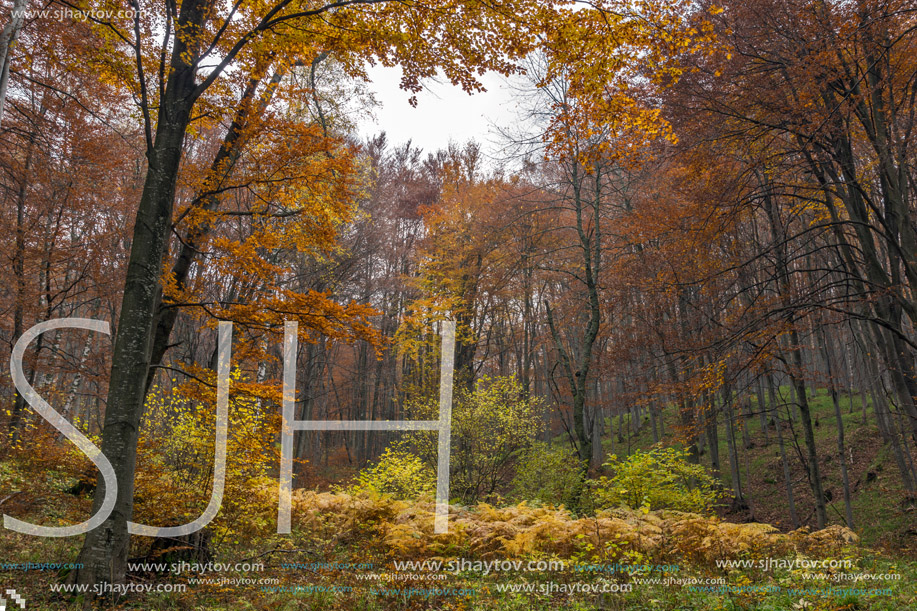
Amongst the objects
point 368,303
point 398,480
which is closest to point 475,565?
point 368,303

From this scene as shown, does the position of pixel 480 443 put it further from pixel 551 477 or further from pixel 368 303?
pixel 368 303

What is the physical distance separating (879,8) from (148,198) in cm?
780

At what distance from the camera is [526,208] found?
40.7 ft

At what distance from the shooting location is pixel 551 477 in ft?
34.2

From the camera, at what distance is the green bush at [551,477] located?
32.8ft

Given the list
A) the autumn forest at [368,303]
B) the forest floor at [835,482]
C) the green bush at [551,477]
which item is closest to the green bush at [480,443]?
the green bush at [551,477]

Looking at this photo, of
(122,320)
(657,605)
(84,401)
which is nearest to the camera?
(657,605)

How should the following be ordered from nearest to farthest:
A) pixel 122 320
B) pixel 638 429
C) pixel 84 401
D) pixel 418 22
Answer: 1. pixel 122 320
2. pixel 418 22
3. pixel 84 401
4. pixel 638 429

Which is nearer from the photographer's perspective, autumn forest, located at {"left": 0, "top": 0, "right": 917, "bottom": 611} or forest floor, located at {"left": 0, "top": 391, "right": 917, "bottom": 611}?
forest floor, located at {"left": 0, "top": 391, "right": 917, "bottom": 611}

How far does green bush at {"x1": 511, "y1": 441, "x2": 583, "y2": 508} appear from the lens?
998cm

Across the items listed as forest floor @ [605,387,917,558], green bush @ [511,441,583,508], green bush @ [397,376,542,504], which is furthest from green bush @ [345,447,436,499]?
forest floor @ [605,387,917,558]

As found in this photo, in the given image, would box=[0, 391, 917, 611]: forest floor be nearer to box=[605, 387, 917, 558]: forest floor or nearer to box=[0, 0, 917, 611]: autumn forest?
box=[0, 0, 917, 611]: autumn forest

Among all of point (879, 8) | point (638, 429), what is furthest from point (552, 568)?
point (638, 429)

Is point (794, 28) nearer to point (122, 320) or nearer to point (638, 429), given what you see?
point (122, 320)
